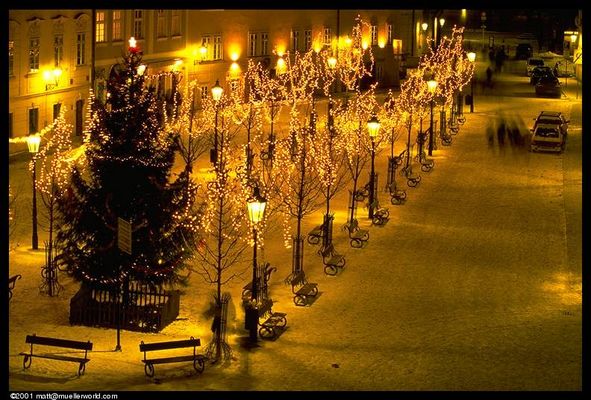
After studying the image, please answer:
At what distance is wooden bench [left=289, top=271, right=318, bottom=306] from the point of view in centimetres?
2500

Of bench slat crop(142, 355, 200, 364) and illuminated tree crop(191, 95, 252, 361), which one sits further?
illuminated tree crop(191, 95, 252, 361)

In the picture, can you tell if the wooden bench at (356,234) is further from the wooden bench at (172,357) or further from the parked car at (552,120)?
the parked car at (552,120)

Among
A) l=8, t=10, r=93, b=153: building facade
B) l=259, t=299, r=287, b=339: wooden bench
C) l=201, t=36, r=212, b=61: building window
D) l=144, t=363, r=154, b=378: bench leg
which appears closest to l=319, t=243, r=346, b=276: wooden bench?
l=259, t=299, r=287, b=339: wooden bench

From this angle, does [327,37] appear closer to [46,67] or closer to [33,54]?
[46,67]

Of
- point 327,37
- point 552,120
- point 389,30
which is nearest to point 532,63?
point 389,30

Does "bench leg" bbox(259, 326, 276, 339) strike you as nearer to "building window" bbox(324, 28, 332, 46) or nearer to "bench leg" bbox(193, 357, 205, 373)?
"bench leg" bbox(193, 357, 205, 373)

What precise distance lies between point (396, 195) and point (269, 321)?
13231 mm

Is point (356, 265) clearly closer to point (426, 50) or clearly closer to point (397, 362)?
point (397, 362)

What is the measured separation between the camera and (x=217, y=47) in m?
54.1

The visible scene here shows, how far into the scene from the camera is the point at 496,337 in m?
22.7

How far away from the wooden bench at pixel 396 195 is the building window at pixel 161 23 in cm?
1718

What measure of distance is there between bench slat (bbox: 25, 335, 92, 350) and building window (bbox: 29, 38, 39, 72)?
22.5 meters

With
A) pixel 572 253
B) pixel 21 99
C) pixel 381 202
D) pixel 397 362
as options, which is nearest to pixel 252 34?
pixel 21 99
